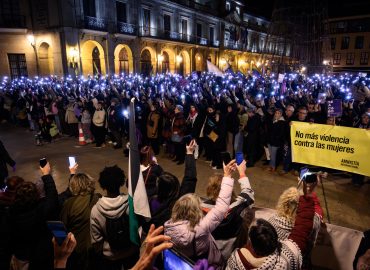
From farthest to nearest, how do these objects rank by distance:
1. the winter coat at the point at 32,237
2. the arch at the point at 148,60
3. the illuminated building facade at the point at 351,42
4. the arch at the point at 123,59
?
the illuminated building facade at the point at 351,42 → the arch at the point at 148,60 → the arch at the point at 123,59 → the winter coat at the point at 32,237

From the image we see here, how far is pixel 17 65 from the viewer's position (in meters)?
22.2

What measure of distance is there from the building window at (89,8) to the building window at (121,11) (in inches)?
112

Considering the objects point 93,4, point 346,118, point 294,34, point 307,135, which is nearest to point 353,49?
point 294,34

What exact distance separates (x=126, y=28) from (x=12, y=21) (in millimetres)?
8832

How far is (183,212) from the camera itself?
2281 mm

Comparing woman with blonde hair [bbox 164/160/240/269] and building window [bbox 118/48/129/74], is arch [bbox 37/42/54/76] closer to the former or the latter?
building window [bbox 118/48/129/74]

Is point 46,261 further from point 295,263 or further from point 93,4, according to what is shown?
point 93,4

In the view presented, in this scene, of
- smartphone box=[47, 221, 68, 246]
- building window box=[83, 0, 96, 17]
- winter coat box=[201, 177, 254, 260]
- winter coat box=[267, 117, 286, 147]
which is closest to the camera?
smartphone box=[47, 221, 68, 246]

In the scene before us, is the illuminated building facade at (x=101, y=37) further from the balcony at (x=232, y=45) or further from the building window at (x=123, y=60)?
the balcony at (x=232, y=45)

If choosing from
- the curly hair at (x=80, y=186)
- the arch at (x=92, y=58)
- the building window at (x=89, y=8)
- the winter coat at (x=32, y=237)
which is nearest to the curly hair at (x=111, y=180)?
the curly hair at (x=80, y=186)

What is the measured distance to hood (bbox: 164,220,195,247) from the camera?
7.19 feet

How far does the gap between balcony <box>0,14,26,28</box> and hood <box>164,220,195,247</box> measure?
80.1 feet

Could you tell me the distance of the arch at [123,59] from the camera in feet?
86.8

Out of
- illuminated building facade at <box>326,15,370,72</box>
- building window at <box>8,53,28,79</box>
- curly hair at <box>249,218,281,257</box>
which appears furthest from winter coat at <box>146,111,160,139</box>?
illuminated building facade at <box>326,15,370,72</box>
